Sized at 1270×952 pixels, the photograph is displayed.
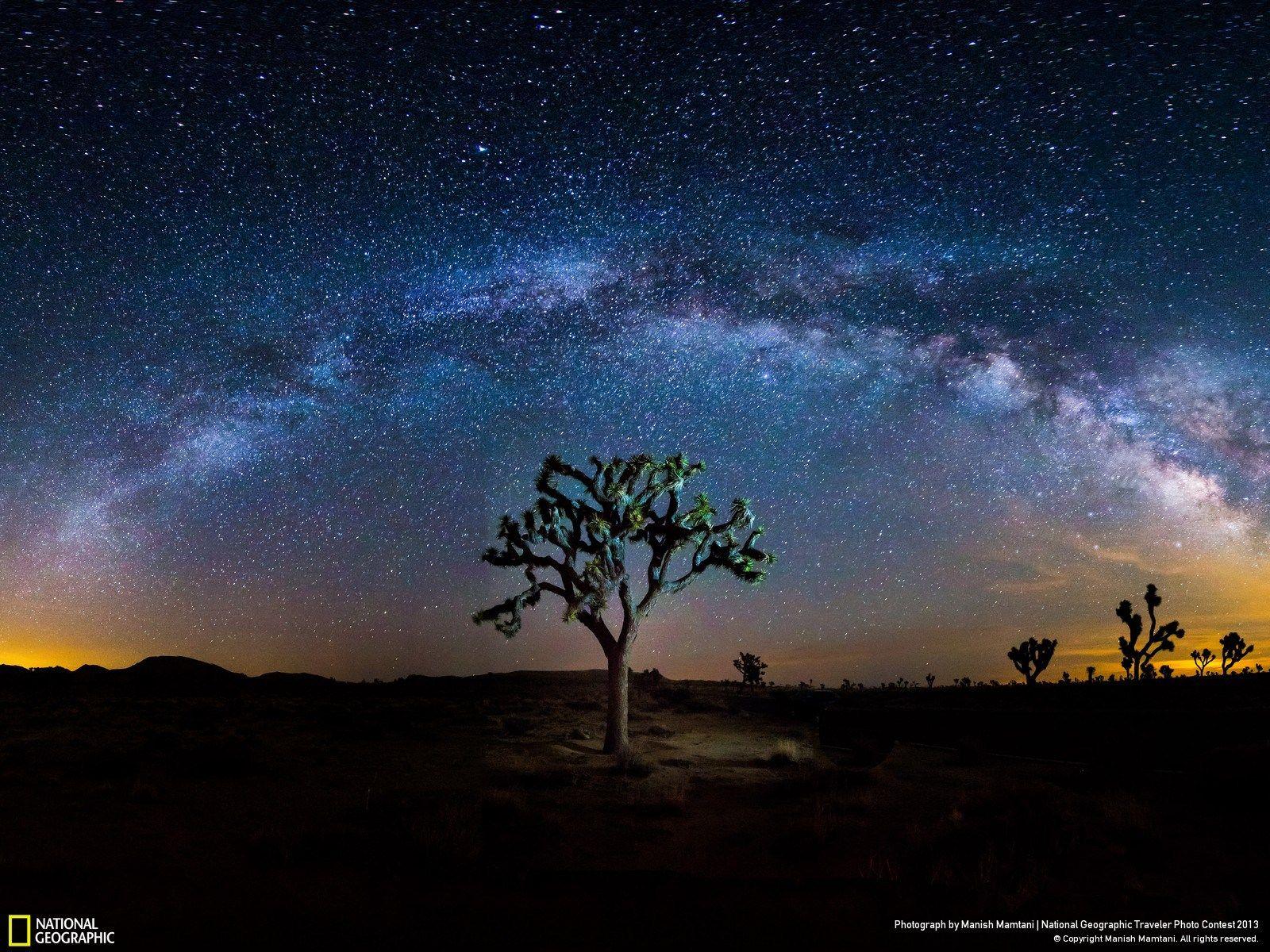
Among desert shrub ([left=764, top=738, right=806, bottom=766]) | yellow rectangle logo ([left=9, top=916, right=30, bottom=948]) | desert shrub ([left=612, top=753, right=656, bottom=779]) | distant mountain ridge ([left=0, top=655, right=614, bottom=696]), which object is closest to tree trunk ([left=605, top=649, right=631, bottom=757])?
desert shrub ([left=612, top=753, right=656, bottom=779])

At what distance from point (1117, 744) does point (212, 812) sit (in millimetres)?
20819

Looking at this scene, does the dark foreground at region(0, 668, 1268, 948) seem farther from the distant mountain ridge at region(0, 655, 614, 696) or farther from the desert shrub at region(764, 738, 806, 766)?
the distant mountain ridge at region(0, 655, 614, 696)

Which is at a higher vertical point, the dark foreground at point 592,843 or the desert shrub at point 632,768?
the dark foreground at point 592,843

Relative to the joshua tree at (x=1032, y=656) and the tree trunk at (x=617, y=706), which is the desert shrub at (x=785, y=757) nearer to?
the tree trunk at (x=617, y=706)

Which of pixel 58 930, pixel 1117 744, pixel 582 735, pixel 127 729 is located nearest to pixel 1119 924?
pixel 58 930

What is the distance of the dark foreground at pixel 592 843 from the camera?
686 cm

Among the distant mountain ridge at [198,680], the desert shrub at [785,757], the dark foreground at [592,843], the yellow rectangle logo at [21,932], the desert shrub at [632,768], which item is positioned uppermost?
the yellow rectangle logo at [21,932]

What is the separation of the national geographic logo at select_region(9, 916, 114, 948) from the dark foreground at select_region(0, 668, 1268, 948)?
24cm

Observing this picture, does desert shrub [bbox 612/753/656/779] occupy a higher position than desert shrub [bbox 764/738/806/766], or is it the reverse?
desert shrub [bbox 612/753/656/779]

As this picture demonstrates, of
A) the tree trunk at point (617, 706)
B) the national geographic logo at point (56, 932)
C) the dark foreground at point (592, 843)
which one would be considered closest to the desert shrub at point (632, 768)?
the dark foreground at point (592, 843)

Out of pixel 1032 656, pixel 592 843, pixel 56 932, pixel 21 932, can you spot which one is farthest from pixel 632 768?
pixel 1032 656

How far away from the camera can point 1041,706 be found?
38750mm

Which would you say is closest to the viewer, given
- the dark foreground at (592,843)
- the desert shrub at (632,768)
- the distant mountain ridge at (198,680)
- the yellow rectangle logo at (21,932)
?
the yellow rectangle logo at (21,932)

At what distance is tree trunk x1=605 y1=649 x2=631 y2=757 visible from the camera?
786 inches
